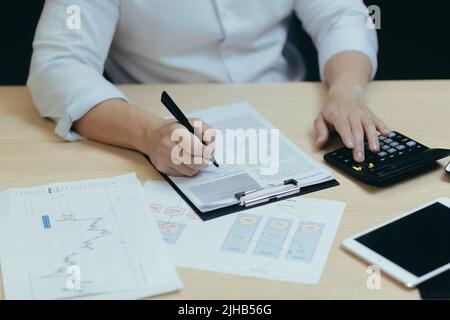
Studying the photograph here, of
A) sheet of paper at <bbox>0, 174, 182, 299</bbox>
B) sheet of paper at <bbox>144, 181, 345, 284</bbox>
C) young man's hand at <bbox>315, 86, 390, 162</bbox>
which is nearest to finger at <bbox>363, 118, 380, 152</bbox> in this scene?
young man's hand at <bbox>315, 86, 390, 162</bbox>

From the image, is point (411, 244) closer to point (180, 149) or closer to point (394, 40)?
point (180, 149)

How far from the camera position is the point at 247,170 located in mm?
928

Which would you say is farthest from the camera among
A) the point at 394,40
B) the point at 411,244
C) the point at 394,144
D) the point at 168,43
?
the point at 394,40

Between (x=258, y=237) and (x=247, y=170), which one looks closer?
(x=258, y=237)

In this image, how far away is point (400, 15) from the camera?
4.79 ft

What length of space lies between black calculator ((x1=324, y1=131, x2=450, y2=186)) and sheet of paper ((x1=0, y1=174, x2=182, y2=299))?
0.30 meters

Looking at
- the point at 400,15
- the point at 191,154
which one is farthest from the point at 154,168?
the point at 400,15

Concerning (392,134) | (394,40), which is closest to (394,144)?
(392,134)

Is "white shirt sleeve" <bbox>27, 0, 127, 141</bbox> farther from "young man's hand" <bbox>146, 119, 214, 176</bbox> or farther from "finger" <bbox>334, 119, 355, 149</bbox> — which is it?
"finger" <bbox>334, 119, 355, 149</bbox>

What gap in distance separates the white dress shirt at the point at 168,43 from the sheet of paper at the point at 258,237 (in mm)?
322

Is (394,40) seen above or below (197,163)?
below

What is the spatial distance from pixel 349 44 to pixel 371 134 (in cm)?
34

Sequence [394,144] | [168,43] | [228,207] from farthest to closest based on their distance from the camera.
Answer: [168,43] < [394,144] < [228,207]
